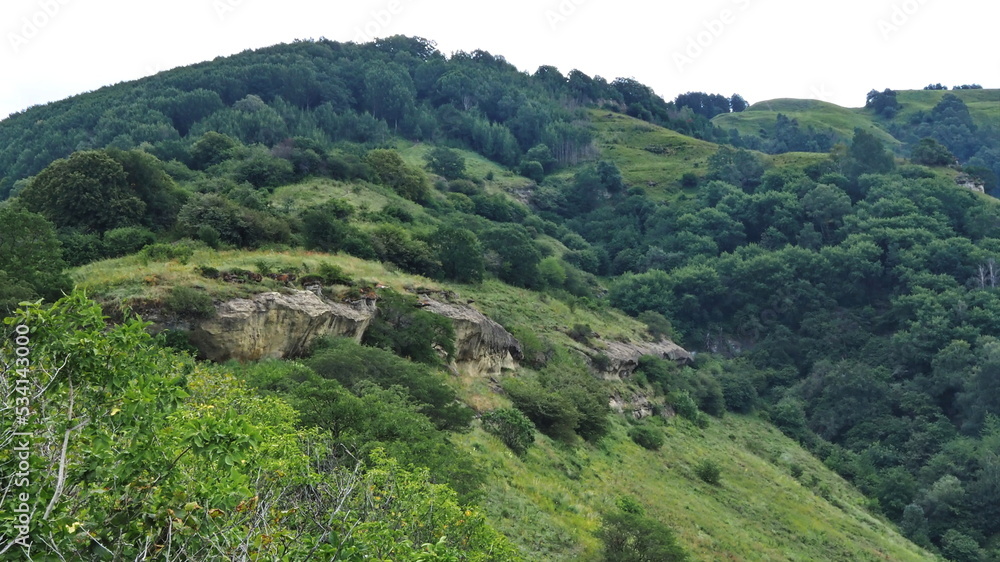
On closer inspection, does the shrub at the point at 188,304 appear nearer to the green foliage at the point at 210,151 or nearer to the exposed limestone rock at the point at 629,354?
the exposed limestone rock at the point at 629,354

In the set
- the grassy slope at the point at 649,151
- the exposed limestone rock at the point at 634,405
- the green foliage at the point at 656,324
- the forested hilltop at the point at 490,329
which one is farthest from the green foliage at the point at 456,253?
the grassy slope at the point at 649,151

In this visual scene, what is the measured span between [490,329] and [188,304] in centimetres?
1543

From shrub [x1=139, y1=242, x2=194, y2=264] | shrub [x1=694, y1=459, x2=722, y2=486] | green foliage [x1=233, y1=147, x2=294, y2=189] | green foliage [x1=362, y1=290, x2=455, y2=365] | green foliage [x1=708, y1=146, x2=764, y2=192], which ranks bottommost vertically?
shrub [x1=694, y1=459, x2=722, y2=486]

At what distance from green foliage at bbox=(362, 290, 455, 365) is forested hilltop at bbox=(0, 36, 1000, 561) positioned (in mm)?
133

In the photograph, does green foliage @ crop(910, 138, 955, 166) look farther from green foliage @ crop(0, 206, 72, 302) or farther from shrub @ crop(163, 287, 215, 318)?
green foliage @ crop(0, 206, 72, 302)

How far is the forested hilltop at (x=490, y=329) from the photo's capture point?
6359mm

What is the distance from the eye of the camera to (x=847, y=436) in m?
57.5

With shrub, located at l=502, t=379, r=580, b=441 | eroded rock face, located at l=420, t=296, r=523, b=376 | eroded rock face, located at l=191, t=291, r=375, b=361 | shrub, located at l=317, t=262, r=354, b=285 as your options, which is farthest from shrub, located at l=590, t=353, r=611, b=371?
eroded rock face, located at l=191, t=291, r=375, b=361

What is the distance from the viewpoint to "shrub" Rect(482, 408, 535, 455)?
27188 millimetres

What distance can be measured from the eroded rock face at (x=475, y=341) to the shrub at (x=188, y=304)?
11185 millimetres

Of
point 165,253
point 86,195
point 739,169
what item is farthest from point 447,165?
point 165,253

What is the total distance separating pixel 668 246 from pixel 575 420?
53238 millimetres

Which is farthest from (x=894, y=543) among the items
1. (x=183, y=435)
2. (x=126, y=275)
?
(x=183, y=435)

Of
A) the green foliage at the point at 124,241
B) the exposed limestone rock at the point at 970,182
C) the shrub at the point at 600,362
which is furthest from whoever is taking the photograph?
the exposed limestone rock at the point at 970,182
